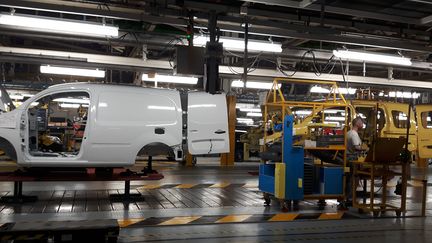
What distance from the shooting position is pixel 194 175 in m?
12.3

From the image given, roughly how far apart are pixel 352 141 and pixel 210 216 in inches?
127

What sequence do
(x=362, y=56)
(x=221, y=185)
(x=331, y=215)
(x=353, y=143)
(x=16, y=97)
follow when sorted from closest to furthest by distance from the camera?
(x=331, y=215)
(x=353, y=143)
(x=362, y=56)
(x=221, y=185)
(x=16, y=97)

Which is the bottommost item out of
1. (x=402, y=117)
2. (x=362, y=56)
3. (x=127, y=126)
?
(x=127, y=126)

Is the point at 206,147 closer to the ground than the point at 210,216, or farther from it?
farther from it

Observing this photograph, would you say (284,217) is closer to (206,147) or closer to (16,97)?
(206,147)

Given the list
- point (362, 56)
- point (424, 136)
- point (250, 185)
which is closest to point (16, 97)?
point (250, 185)

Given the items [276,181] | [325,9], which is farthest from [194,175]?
[325,9]

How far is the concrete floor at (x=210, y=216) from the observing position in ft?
17.7

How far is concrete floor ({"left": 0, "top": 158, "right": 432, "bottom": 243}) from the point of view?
540 centimetres

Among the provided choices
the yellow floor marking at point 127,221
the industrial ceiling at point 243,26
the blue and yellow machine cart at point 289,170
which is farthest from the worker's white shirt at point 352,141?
the yellow floor marking at point 127,221

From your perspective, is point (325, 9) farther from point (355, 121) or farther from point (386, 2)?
point (355, 121)

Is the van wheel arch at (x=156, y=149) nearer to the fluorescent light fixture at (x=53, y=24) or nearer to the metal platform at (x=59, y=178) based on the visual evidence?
the metal platform at (x=59, y=178)

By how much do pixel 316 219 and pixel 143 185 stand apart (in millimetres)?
4732

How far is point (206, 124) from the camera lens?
759cm
